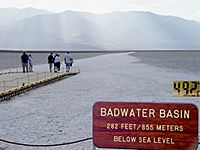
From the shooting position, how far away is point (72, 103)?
43.4ft

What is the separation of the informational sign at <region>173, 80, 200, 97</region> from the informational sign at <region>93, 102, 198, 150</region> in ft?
1.68

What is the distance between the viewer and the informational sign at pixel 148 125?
3928 millimetres

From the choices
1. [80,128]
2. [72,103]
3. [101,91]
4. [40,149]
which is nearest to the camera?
[40,149]

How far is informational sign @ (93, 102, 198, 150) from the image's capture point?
393 centimetres

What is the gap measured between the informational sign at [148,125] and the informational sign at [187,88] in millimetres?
512

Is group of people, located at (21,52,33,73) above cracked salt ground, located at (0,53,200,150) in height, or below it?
above

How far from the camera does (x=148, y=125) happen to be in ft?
13.1

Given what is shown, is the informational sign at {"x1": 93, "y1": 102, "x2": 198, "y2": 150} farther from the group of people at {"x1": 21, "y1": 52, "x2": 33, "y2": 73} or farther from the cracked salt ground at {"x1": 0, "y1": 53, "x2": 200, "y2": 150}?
the group of people at {"x1": 21, "y1": 52, "x2": 33, "y2": 73}

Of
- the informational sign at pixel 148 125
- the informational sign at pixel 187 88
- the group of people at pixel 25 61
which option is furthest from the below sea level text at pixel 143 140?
the group of people at pixel 25 61

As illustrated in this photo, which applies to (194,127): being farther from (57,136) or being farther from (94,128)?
(57,136)

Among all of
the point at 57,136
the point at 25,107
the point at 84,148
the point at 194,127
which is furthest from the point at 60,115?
the point at 194,127

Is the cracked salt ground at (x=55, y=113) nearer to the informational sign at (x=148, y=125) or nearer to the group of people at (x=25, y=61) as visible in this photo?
the informational sign at (x=148, y=125)

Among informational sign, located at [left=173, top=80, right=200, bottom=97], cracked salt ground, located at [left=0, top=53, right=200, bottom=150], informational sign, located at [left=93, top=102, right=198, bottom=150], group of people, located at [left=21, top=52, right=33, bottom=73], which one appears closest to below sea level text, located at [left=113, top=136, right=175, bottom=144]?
informational sign, located at [left=93, top=102, right=198, bottom=150]

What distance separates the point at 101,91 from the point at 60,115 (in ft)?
20.3
